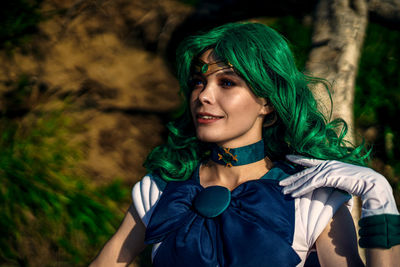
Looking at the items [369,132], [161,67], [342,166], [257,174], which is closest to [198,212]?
[257,174]

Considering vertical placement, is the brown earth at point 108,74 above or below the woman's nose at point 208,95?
below

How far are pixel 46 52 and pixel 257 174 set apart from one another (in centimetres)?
297

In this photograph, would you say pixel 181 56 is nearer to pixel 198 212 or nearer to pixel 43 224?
pixel 198 212

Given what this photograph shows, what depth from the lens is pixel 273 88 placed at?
1.40m

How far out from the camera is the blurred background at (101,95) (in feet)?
8.81

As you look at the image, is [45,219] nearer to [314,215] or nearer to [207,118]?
[207,118]

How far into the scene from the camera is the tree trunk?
7.64ft

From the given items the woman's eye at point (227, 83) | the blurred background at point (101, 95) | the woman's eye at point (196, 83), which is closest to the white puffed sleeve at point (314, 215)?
the woman's eye at point (227, 83)

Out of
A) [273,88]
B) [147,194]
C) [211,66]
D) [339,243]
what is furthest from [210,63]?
[339,243]

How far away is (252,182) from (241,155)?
0.44 feet

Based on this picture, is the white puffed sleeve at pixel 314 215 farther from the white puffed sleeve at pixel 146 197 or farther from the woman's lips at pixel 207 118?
the white puffed sleeve at pixel 146 197

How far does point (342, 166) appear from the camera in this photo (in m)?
1.25

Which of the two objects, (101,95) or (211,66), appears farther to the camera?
(101,95)

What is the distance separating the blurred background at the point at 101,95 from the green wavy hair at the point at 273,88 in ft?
3.30
